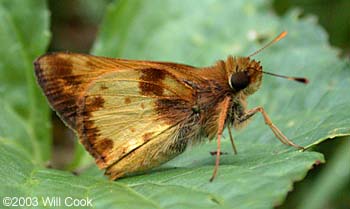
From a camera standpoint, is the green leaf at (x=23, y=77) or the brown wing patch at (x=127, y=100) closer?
the brown wing patch at (x=127, y=100)

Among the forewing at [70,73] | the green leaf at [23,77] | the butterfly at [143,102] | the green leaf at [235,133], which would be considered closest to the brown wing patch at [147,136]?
the butterfly at [143,102]

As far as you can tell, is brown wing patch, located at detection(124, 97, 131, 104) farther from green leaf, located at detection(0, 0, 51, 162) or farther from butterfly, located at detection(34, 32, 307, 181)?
green leaf, located at detection(0, 0, 51, 162)

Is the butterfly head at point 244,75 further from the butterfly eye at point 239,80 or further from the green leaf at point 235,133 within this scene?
the green leaf at point 235,133

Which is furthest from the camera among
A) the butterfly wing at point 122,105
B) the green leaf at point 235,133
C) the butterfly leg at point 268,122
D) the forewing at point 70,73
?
the forewing at point 70,73

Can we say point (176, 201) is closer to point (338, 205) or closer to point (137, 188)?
→ point (137, 188)

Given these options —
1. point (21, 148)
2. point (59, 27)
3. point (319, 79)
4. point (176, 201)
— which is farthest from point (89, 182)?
point (59, 27)

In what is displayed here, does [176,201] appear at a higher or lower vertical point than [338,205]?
lower

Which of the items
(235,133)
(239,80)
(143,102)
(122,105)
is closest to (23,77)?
(122,105)

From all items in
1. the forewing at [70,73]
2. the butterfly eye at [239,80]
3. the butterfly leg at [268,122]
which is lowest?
the butterfly leg at [268,122]
